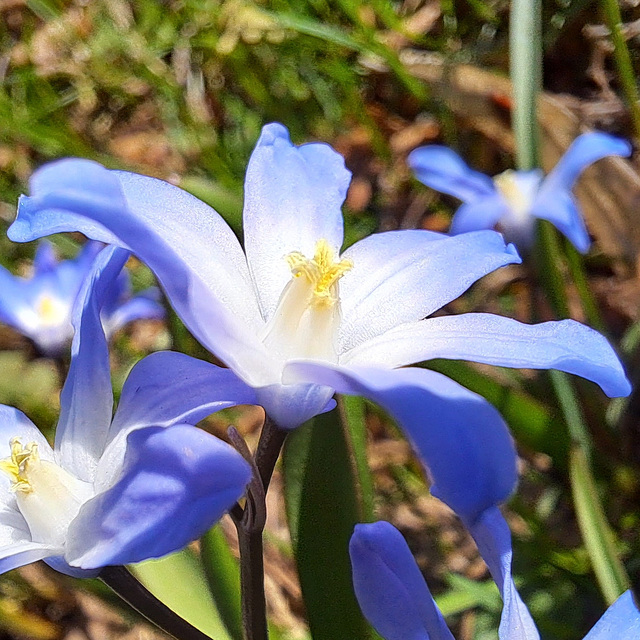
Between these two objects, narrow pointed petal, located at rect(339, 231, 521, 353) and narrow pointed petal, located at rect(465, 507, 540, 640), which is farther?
narrow pointed petal, located at rect(339, 231, 521, 353)

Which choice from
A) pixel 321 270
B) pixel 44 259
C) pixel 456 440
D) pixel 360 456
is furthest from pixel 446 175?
pixel 456 440

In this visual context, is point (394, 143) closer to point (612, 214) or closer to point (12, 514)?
point (612, 214)

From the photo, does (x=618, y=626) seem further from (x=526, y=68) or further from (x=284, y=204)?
(x=526, y=68)

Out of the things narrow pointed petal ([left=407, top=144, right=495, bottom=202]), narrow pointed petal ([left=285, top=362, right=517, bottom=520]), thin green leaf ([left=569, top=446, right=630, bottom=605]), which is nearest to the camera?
narrow pointed petal ([left=285, top=362, right=517, bottom=520])

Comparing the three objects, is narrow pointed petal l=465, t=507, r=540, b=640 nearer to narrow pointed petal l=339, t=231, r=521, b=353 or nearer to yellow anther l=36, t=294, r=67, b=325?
narrow pointed petal l=339, t=231, r=521, b=353

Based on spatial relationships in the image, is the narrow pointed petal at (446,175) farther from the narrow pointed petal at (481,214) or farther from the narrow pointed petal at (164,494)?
the narrow pointed petal at (164,494)

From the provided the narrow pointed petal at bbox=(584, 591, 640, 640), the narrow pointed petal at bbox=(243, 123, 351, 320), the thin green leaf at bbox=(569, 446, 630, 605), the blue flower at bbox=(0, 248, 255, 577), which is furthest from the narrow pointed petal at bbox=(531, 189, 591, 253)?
the blue flower at bbox=(0, 248, 255, 577)

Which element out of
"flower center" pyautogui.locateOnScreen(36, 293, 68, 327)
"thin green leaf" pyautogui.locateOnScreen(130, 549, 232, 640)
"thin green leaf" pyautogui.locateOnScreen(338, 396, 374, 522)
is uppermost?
"thin green leaf" pyautogui.locateOnScreen(338, 396, 374, 522)

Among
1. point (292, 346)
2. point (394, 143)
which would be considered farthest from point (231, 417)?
point (292, 346)
